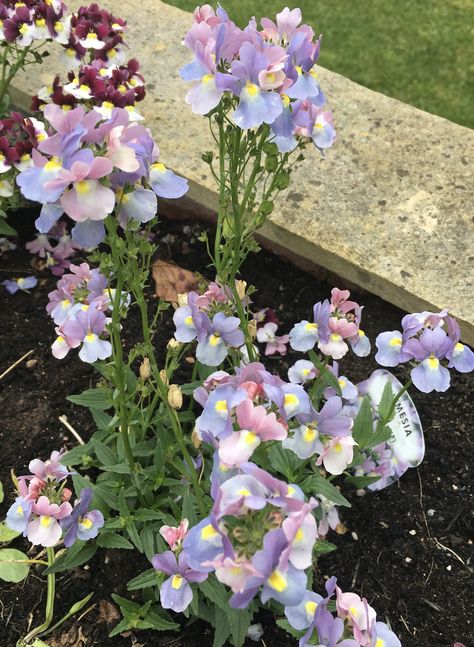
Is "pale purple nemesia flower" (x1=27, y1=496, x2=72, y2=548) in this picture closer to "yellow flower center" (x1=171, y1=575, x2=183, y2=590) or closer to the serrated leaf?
the serrated leaf

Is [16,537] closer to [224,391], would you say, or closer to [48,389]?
[48,389]

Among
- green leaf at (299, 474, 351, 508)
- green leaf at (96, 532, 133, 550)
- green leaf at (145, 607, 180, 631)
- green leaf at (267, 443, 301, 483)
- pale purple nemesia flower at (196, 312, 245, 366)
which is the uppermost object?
pale purple nemesia flower at (196, 312, 245, 366)

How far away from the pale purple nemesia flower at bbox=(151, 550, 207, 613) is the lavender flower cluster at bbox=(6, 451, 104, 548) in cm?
26

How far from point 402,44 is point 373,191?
1717 mm

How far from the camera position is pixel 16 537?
1.94 meters

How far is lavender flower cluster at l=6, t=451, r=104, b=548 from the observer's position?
1.56m

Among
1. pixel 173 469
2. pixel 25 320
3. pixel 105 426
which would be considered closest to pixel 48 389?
pixel 25 320

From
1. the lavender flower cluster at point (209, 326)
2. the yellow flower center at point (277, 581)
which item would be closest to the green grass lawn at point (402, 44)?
the lavender flower cluster at point (209, 326)

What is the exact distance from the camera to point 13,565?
5.98 feet

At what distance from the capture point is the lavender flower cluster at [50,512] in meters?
1.56

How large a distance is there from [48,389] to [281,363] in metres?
0.73

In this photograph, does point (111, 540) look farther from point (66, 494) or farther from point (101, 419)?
point (101, 419)

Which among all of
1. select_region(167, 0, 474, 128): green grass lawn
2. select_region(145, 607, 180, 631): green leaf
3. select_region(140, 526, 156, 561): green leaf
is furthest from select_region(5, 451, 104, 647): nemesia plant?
select_region(167, 0, 474, 128): green grass lawn

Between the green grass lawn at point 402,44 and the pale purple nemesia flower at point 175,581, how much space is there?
8.86 feet
